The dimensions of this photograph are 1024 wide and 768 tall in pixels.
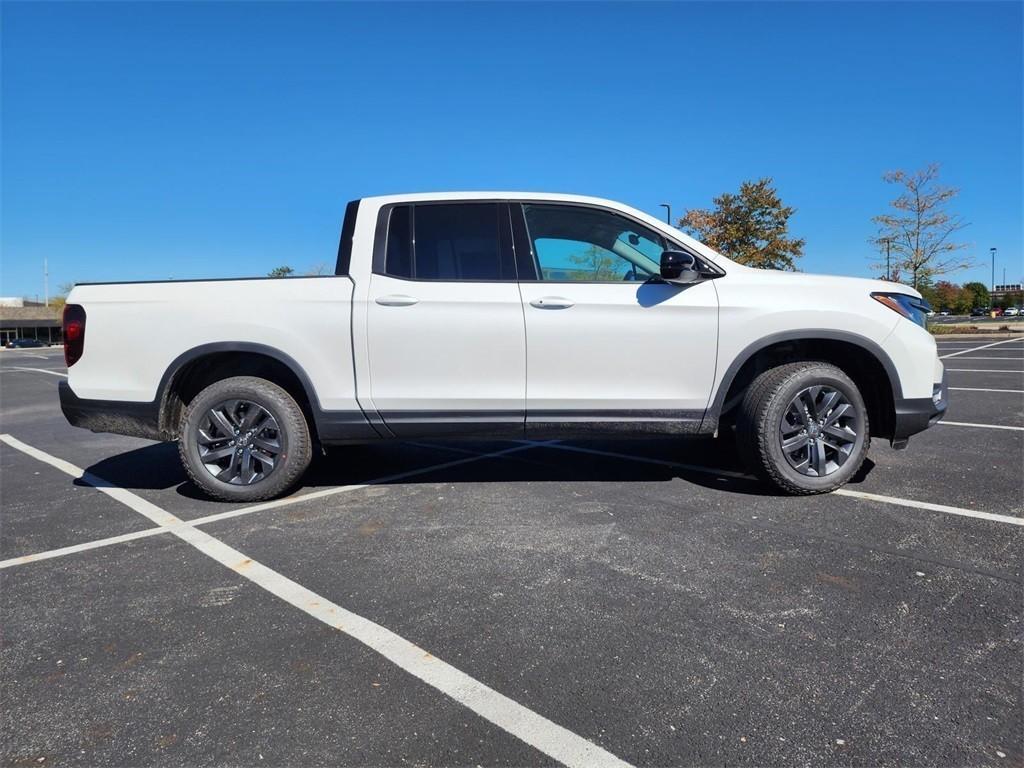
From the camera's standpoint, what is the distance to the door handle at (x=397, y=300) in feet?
13.0

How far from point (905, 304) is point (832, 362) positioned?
0.56 m

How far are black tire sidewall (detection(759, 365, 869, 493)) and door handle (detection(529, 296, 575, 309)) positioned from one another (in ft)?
4.56

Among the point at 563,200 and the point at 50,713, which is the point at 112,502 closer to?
the point at 50,713

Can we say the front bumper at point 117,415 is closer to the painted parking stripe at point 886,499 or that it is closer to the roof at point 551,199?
the roof at point 551,199

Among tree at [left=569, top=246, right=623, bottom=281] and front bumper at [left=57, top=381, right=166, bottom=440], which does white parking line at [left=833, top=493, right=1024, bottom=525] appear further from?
front bumper at [left=57, top=381, right=166, bottom=440]

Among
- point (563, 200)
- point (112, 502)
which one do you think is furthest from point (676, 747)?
point (112, 502)

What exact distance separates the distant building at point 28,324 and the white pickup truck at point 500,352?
294 feet

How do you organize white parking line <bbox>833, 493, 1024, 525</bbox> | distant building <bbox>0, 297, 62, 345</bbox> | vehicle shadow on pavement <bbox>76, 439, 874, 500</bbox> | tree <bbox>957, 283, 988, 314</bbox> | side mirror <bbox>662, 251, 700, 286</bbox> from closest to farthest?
white parking line <bbox>833, 493, 1024, 525</bbox> < side mirror <bbox>662, 251, 700, 286</bbox> < vehicle shadow on pavement <bbox>76, 439, 874, 500</bbox> < distant building <bbox>0, 297, 62, 345</bbox> < tree <bbox>957, 283, 988, 314</bbox>

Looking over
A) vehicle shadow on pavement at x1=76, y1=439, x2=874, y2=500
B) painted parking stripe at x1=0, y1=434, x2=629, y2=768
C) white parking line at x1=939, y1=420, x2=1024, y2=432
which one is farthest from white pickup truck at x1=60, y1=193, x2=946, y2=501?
white parking line at x1=939, y1=420, x2=1024, y2=432

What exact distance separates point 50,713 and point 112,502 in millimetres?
2694

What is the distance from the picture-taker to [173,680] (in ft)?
7.07

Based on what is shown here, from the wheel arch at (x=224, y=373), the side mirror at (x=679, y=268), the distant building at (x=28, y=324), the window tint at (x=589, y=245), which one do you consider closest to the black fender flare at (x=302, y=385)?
the wheel arch at (x=224, y=373)

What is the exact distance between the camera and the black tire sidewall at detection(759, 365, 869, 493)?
12.9 ft

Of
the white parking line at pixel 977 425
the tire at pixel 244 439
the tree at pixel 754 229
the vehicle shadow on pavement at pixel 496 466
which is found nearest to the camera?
the tire at pixel 244 439
